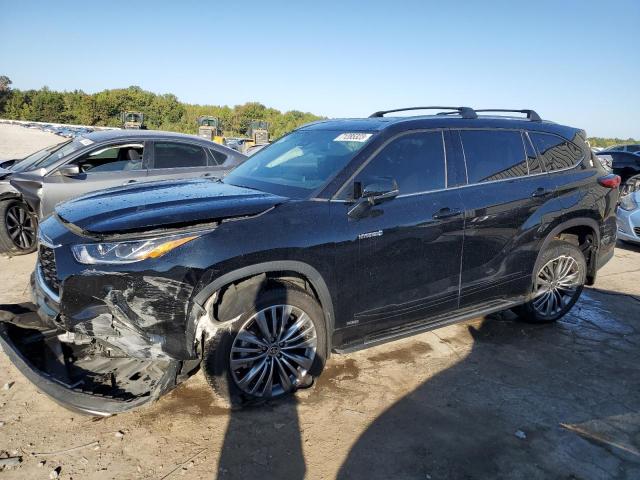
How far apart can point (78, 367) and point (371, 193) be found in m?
2.26

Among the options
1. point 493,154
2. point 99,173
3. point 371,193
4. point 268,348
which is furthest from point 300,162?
point 99,173

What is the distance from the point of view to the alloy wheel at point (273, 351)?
117 inches

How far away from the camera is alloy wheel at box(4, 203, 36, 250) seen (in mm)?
6273

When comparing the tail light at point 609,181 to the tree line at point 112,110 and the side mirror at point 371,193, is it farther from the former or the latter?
the tree line at point 112,110

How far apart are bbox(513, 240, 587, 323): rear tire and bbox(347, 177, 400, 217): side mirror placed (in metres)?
1.97

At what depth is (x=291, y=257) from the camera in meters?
2.97

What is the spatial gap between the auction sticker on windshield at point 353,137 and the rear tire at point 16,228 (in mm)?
4559

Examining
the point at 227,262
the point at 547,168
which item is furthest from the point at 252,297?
the point at 547,168

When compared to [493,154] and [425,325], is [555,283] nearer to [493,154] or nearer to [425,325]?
[493,154]

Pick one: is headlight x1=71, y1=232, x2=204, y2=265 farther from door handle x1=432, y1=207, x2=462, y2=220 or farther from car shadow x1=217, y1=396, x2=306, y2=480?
door handle x1=432, y1=207, x2=462, y2=220

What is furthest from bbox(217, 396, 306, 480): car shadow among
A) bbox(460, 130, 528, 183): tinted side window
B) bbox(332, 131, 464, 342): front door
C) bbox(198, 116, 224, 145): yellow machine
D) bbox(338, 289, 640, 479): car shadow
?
bbox(198, 116, 224, 145): yellow machine

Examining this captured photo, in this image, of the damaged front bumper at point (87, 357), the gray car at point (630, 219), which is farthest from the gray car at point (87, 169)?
the gray car at point (630, 219)

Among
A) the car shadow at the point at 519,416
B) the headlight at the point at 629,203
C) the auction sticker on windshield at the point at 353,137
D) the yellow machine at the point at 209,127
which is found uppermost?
the yellow machine at the point at 209,127

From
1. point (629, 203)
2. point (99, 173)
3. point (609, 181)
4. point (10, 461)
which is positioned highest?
point (609, 181)
